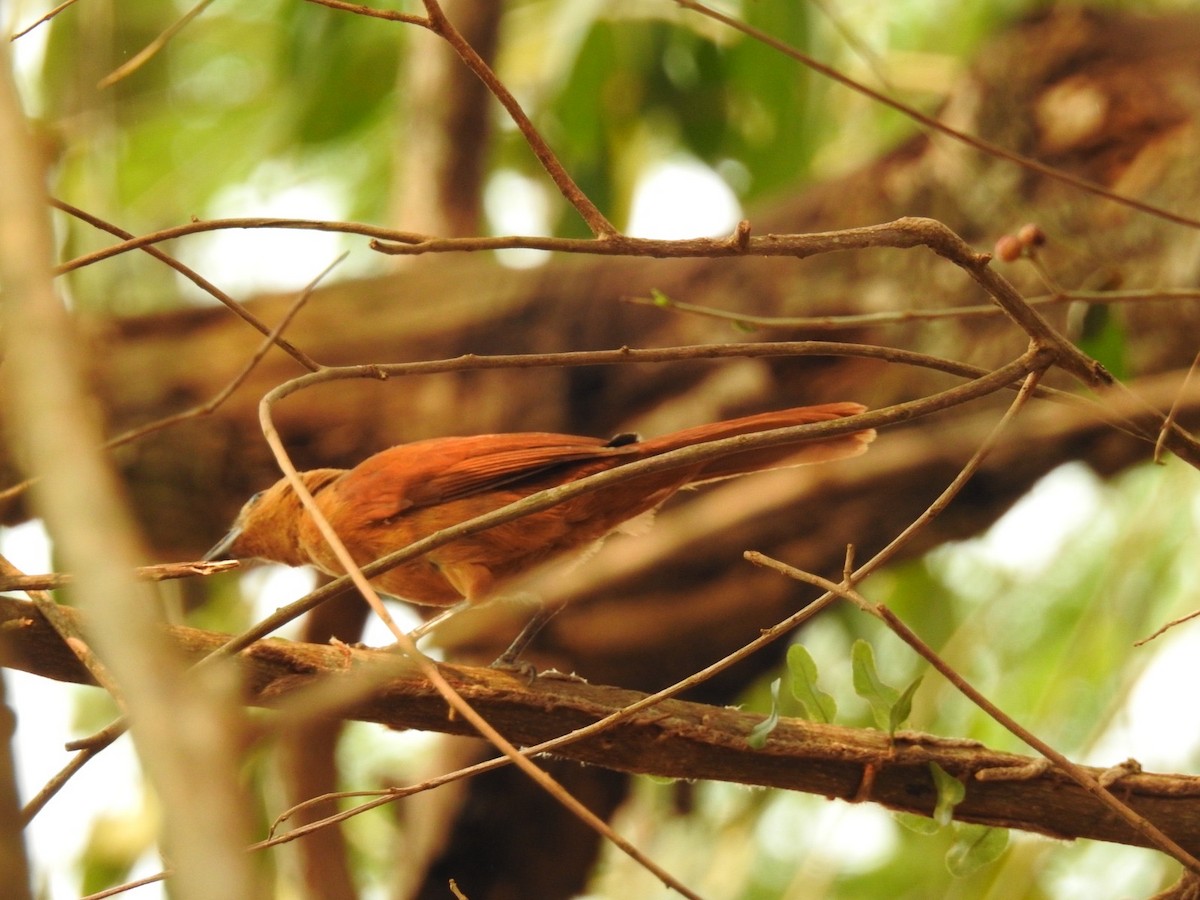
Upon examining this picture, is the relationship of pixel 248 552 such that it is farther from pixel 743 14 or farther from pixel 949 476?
pixel 743 14

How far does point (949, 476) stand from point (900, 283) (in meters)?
0.65

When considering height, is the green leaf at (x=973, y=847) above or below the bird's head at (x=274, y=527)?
below

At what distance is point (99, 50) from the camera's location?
4352 mm

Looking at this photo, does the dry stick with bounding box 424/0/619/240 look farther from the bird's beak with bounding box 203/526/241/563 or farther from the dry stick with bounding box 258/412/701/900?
the bird's beak with bounding box 203/526/241/563

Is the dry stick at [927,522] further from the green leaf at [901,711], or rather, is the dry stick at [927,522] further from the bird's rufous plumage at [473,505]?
the bird's rufous plumage at [473,505]

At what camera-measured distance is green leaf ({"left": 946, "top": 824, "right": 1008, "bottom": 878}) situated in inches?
78.4

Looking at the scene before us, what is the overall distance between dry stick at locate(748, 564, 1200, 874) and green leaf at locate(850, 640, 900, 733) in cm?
27

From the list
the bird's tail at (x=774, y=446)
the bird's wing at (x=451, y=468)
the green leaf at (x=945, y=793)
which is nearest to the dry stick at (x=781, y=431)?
the green leaf at (x=945, y=793)

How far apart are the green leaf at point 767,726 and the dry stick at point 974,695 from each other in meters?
→ 0.25

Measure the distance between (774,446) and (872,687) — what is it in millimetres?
492

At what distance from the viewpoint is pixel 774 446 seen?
227 centimetres

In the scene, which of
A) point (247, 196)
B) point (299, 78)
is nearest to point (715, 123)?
point (299, 78)

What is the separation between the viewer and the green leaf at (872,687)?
1.95 m

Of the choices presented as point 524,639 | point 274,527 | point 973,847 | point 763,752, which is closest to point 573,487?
point 763,752
